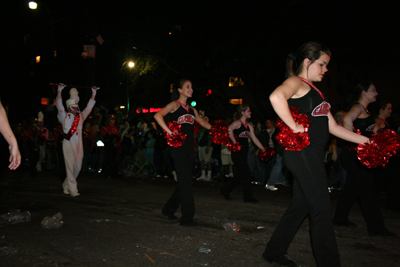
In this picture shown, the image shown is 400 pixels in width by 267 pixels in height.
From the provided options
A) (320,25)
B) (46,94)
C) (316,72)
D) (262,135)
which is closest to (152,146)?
(262,135)

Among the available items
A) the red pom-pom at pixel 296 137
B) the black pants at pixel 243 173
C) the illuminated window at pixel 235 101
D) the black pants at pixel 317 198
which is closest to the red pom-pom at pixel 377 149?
the black pants at pixel 317 198

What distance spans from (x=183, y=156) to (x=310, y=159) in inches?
100

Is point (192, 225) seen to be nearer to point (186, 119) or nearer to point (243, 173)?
point (186, 119)

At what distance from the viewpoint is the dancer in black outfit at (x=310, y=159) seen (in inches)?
126

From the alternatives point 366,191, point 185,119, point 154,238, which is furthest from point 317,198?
point 185,119

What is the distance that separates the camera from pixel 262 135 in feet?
40.1

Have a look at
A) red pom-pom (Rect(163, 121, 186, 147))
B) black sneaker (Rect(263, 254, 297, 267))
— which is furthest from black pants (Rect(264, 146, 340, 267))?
red pom-pom (Rect(163, 121, 186, 147))

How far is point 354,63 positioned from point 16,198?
17.8m

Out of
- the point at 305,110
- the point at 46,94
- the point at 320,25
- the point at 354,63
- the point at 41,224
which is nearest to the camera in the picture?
the point at 305,110

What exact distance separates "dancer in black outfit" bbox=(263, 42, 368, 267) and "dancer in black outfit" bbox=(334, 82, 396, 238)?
1.55 metres

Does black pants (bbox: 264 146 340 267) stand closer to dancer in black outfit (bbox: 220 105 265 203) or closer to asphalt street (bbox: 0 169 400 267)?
asphalt street (bbox: 0 169 400 267)

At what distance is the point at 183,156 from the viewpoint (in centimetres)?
555

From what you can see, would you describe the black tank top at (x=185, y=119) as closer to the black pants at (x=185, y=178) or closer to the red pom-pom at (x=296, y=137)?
the black pants at (x=185, y=178)

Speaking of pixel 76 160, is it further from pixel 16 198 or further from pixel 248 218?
pixel 248 218
